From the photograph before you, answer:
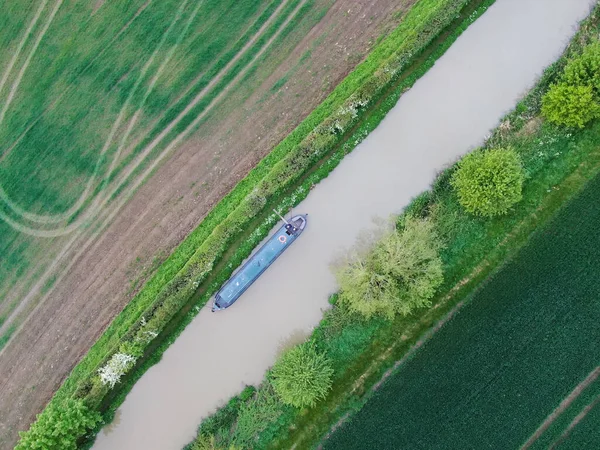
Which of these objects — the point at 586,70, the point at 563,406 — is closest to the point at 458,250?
the point at 563,406

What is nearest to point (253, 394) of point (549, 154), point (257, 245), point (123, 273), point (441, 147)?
point (257, 245)

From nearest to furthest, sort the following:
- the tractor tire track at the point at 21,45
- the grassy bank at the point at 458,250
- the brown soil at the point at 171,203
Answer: the grassy bank at the point at 458,250 < the brown soil at the point at 171,203 < the tractor tire track at the point at 21,45

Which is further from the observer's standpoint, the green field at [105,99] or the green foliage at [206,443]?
the green field at [105,99]

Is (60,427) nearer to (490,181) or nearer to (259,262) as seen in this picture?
(259,262)

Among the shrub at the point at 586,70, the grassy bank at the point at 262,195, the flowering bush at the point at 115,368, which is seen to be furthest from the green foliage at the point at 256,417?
the shrub at the point at 586,70

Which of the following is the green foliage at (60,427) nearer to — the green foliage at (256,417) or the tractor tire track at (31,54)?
the green foliage at (256,417)

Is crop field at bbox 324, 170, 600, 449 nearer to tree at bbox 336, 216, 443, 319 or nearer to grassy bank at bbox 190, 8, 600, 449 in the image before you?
grassy bank at bbox 190, 8, 600, 449
